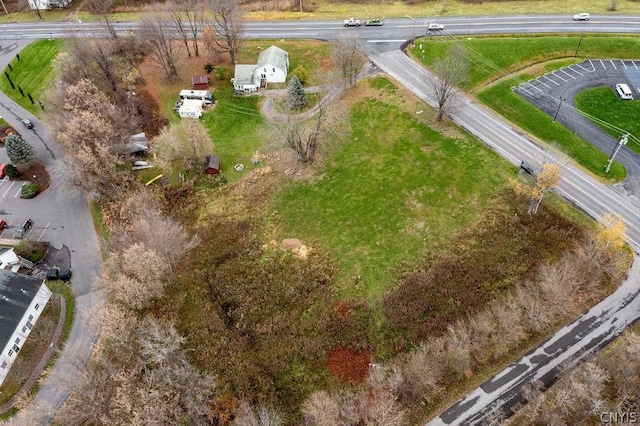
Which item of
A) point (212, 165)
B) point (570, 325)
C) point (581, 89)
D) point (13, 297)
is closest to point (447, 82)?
point (581, 89)

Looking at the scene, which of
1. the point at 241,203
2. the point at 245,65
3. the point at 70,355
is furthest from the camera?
the point at 245,65

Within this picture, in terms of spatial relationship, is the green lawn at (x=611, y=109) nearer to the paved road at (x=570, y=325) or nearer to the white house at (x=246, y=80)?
the paved road at (x=570, y=325)

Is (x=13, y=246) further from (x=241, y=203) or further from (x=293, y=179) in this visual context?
(x=293, y=179)

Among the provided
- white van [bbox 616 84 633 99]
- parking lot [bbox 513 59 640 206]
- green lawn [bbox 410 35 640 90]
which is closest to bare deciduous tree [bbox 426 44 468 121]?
green lawn [bbox 410 35 640 90]

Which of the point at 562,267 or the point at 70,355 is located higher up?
the point at 562,267

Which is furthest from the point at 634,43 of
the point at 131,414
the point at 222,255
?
the point at 131,414
